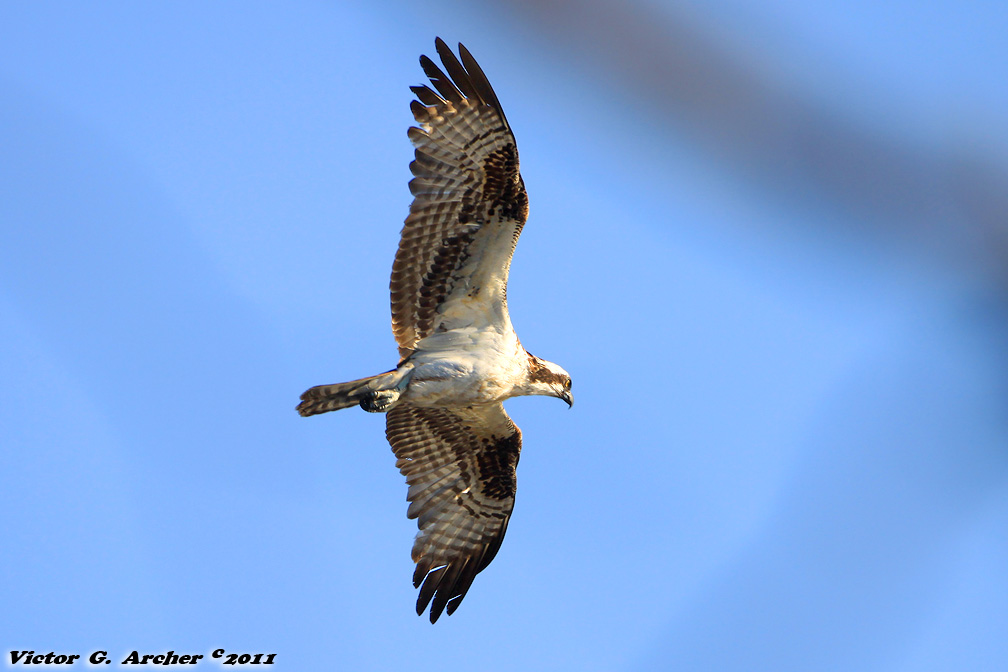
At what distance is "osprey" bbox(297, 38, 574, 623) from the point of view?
9523mm

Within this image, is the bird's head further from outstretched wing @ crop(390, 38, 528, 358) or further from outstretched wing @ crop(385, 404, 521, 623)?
outstretched wing @ crop(390, 38, 528, 358)

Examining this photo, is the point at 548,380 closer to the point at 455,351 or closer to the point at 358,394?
the point at 455,351

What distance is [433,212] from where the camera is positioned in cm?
958

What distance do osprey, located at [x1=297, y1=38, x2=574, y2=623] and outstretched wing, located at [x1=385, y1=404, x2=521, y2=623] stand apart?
0.04 feet

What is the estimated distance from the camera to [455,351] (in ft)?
32.9

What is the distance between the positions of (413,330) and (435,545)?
2.49 m

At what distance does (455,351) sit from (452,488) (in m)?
1.89

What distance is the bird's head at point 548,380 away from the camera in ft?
34.2

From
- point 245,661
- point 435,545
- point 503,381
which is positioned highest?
point 503,381

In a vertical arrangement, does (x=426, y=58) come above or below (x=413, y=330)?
above

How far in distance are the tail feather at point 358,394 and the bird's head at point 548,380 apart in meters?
1.29

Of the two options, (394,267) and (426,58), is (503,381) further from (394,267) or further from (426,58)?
(426,58)

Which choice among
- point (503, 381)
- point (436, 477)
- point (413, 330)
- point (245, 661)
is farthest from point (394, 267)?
point (245, 661)

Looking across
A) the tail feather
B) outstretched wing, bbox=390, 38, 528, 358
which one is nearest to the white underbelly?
the tail feather
